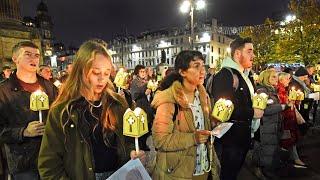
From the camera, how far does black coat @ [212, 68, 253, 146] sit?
442 centimetres

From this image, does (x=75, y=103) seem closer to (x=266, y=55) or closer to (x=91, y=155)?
(x=91, y=155)

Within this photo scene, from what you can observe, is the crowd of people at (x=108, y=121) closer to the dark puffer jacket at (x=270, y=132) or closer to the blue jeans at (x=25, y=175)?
the blue jeans at (x=25, y=175)

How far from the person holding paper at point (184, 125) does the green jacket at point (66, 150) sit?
1018 mm

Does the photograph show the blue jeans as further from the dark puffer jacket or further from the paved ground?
the paved ground

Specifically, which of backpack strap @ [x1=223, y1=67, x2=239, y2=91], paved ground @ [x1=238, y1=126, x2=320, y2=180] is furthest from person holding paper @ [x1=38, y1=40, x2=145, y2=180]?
paved ground @ [x1=238, y1=126, x2=320, y2=180]

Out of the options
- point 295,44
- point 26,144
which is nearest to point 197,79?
point 26,144

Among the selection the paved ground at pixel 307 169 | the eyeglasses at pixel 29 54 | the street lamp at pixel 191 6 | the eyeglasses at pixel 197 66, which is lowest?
the paved ground at pixel 307 169

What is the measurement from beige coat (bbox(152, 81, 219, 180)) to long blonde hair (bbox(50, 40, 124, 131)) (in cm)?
81

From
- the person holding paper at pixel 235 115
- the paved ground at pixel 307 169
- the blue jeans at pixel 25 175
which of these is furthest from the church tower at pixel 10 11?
the person holding paper at pixel 235 115

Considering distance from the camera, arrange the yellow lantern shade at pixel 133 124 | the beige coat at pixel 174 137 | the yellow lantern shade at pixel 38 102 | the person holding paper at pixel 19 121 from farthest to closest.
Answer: the person holding paper at pixel 19 121
the yellow lantern shade at pixel 38 102
the beige coat at pixel 174 137
the yellow lantern shade at pixel 133 124

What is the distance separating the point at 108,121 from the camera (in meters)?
2.58

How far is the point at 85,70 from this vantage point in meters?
2.54

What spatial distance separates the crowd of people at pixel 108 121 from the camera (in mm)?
2445

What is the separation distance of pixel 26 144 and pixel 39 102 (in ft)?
2.44
